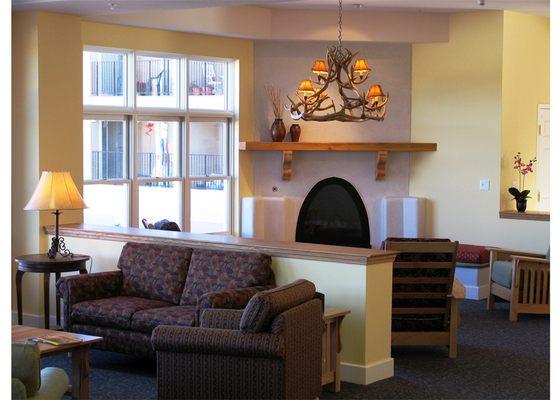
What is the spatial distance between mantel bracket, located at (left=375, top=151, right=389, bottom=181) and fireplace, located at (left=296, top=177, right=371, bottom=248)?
333 millimetres

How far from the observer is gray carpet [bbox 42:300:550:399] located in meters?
5.16

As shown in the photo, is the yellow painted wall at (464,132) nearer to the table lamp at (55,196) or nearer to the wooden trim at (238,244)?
the wooden trim at (238,244)

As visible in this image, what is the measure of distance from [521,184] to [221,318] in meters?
5.78

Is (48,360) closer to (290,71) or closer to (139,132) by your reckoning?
(139,132)

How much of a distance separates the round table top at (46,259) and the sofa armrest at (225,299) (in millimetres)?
1608

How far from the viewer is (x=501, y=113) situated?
9219 millimetres

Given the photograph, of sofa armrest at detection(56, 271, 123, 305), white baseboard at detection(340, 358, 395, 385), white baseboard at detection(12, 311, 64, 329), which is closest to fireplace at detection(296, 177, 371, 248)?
white baseboard at detection(12, 311, 64, 329)

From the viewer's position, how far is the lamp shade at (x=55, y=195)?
6.21 meters

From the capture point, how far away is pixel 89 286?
593cm

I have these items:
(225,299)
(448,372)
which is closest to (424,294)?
(448,372)

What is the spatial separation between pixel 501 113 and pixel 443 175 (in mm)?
987

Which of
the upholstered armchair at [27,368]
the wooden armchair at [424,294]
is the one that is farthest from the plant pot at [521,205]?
the upholstered armchair at [27,368]

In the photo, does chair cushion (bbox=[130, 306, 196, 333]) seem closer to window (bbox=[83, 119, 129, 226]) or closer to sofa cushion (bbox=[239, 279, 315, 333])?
sofa cushion (bbox=[239, 279, 315, 333])
